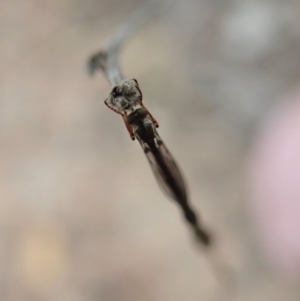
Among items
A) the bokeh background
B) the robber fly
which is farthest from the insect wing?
the bokeh background

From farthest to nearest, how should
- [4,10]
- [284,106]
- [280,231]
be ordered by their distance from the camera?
[4,10] → [284,106] → [280,231]

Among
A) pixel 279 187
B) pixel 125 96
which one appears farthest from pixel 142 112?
pixel 279 187

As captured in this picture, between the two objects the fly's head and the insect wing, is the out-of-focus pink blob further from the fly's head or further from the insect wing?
the fly's head

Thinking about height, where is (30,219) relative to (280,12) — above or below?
below

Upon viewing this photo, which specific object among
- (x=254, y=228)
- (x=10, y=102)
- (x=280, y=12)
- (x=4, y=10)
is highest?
(x=4, y=10)

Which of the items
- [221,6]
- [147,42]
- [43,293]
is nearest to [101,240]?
[43,293]

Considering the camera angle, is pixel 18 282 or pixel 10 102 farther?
pixel 10 102

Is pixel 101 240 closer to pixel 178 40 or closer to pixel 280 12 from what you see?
pixel 178 40

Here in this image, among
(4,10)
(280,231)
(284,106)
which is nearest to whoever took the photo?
(280,231)

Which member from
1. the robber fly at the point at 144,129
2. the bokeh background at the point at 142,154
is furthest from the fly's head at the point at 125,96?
the bokeh background at the point at 142,154
